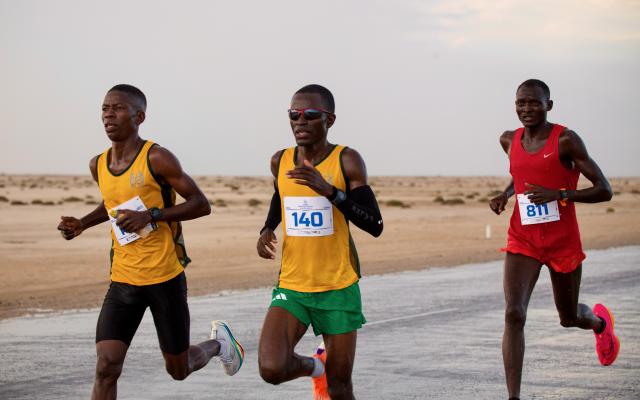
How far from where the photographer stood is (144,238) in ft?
22.9

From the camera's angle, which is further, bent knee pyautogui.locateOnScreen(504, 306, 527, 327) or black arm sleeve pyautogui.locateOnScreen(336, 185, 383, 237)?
bent knee pyautogui.locateOnScreen(504, 306, 527, 327)

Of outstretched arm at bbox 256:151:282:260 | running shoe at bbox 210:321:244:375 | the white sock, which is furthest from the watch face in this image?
running shoe at bbox 210:321:244:375

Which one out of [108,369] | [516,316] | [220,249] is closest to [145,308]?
[108,369]

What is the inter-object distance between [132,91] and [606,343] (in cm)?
479

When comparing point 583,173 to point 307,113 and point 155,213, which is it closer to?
point 307,113

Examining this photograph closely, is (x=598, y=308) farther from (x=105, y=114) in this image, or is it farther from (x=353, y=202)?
(x=105, y=114)

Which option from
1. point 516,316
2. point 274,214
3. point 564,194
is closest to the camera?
point 274,214

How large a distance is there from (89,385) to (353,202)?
133 inches

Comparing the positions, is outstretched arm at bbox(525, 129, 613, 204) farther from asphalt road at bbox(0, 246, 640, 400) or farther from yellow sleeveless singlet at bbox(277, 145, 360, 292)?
yellow sleeveless singlet at bbox(277, 145, 360, 292)

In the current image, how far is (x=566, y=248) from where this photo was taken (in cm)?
833

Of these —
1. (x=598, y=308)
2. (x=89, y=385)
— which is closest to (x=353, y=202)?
(x=89, y=385)

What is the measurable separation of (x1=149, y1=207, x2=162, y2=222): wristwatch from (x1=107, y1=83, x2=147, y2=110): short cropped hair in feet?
2.54

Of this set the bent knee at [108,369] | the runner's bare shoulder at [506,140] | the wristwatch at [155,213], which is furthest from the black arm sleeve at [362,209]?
the runner's bare shoulder at [506,140]

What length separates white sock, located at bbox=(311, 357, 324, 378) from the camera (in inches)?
280
